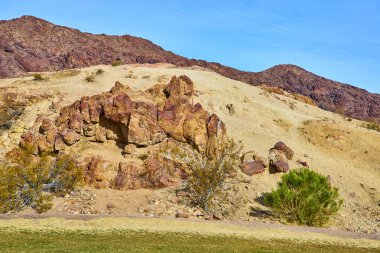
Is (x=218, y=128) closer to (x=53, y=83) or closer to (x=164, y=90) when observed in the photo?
(x=164, y=90)

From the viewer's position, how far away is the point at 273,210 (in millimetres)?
29625

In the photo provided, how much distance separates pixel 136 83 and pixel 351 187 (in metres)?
25.7

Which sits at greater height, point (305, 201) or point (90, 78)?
point (90, 78)

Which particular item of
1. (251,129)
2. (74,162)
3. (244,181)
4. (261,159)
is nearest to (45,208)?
(74,162)

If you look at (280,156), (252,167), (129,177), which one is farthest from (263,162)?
(129,177)

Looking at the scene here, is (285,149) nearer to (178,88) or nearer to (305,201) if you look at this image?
(305,201)

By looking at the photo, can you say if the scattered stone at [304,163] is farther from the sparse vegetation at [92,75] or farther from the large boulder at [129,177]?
the sparse vegetation at [92,75]

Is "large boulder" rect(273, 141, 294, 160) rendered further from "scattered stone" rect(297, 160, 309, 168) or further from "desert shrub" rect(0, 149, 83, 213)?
"desert shrub" rect(0, 149, 83, 213)

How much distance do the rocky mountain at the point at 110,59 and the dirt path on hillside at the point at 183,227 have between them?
2529 inches

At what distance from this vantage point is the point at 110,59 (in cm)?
10369

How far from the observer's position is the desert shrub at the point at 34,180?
28.2m

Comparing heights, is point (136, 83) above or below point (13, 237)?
above

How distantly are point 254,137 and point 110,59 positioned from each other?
231 feet

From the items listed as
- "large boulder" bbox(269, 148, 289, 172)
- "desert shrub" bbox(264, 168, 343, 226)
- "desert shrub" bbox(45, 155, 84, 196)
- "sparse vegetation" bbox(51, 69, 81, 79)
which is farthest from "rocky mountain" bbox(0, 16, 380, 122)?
"desert shrub" bbox(264, 168, 343, 226)
